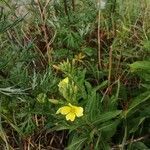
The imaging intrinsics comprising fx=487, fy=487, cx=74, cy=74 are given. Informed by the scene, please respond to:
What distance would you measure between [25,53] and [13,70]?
4.4 inches

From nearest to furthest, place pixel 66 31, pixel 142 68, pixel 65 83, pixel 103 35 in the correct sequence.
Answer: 1. pixel 65 83
2. pixel 142 68
3. pixel 66 31
4. pixel 103 35

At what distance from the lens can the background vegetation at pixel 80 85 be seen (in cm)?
201

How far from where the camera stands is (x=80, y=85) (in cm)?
200

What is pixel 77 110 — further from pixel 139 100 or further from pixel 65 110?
pixel 139 100

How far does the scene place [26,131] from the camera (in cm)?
214

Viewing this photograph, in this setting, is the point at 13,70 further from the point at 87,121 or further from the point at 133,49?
the point at 133,49

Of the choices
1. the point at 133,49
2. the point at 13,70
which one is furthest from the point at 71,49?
the point at 13,70

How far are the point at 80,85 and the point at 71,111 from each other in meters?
0.18

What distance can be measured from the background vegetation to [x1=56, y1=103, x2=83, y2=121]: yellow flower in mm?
36

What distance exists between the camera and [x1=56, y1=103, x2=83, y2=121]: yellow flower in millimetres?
1829

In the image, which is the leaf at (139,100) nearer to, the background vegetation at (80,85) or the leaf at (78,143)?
the background vegetation at (80,85)

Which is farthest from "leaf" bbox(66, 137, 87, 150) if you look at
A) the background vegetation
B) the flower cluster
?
the flower cluster

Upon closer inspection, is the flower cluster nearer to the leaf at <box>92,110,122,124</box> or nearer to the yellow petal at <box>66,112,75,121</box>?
the yellow petal at <box>66,112,75,121</box>

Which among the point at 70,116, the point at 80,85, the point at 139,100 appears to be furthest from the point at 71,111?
the point at 139,100
